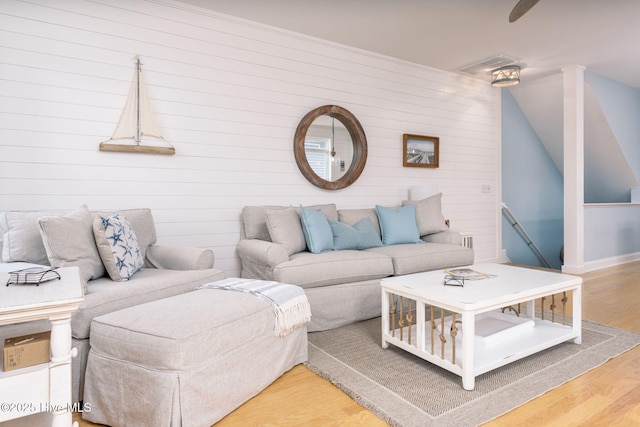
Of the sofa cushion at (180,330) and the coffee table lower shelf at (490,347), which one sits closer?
the sofa cushion at (180,330)

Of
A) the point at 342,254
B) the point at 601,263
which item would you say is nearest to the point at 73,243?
the point at 342,254

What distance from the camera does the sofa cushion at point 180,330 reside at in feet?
4.91

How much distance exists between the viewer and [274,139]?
367cm

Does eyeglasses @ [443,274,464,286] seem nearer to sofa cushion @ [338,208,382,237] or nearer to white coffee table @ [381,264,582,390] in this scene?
white coffee table @ [381,264,582,390]

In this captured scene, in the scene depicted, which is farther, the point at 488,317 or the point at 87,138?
the point at 87,138

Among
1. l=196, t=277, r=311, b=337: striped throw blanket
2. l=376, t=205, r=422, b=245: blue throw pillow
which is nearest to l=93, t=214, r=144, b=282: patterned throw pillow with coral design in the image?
l=196, t=277, r=311, b=337: striped throw blanket

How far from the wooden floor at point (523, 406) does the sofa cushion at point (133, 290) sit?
45 cm

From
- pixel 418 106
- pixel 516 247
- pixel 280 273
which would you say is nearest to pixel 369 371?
pixel 280 273

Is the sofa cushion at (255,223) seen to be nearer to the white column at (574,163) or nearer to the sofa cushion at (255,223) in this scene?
the sofa cushion at (255,223)

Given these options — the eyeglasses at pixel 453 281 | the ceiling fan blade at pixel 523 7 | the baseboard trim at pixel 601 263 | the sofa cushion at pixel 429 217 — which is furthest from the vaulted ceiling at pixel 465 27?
the baseboard trim at pixel 601 263

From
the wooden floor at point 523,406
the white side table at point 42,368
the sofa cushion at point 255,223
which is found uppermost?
the sofa cushion at point 255,223

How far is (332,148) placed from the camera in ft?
13.6

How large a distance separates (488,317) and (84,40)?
3442 millimetres

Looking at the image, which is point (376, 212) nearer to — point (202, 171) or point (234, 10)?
point (202, 171)
